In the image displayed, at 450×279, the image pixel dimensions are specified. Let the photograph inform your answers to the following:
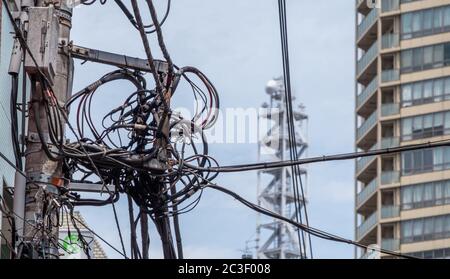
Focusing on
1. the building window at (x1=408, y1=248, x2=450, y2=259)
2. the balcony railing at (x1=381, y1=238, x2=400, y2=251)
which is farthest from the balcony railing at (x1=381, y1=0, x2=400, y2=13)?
the building window at (x1=408, y1=248, x2=450, y2=259)

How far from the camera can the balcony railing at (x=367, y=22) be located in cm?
10006

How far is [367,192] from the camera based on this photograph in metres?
96.8

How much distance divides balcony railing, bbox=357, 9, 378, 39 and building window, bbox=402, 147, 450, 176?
10874mm

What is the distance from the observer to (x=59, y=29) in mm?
16000

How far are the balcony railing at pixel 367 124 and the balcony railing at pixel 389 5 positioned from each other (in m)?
6.75

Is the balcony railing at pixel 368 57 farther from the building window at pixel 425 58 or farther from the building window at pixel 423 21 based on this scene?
the building window at pixel 423 21

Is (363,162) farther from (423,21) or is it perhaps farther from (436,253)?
(436,253)

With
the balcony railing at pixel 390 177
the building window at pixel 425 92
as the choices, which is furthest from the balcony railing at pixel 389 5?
the balcony railing at pixel 390 177

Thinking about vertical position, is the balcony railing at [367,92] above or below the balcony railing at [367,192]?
above

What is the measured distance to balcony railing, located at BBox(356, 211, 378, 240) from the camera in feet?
309

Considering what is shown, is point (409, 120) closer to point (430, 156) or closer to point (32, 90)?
point (430, 156)

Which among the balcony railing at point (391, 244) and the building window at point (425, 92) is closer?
the balcony railing at point (391, 244)

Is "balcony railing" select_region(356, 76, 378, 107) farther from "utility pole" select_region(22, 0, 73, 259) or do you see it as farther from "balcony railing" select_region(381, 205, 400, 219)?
"utility pole" select_region(22, 0, 73, 259)
